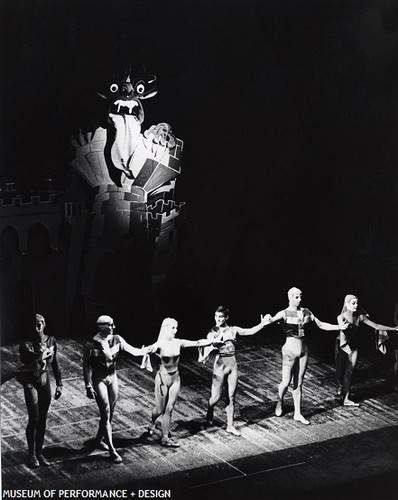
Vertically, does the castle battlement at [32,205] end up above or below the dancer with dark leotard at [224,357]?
above

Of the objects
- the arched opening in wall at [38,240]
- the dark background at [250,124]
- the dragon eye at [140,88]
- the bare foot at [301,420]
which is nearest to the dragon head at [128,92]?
the dragon eye at [140,88]

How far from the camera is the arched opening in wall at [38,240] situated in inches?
381

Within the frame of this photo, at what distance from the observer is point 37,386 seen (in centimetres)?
890

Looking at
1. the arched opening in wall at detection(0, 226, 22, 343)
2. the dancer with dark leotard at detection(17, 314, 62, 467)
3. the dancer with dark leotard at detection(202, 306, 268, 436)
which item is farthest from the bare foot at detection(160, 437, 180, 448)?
the arched opening in wall at detection(0, 226, 22, 343)

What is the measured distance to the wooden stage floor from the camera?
8891mm

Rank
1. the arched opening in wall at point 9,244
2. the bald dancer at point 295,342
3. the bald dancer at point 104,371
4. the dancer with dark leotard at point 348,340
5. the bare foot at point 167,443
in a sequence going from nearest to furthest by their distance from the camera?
the bald dancer at point 104,371 → the bare foot at point 167,443 → the arched opening in wall at point 9,244 → the bald dancer at point 295,342 → the dancer with dark leotard at point 348,340

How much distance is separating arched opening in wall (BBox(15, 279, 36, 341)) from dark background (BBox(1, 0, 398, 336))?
3.63 feet

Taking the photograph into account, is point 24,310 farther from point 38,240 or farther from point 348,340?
point 348,340

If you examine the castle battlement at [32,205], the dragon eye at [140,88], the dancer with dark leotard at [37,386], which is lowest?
the dancer with dark leotard at [37,386]

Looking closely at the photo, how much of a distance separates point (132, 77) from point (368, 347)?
4.16 meters

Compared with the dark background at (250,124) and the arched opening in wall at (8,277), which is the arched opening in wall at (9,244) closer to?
the arched opening in wall at (8,277)

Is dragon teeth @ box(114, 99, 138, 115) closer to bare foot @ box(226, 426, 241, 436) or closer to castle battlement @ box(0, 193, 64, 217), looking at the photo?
castle battlement @ box(0, 193, 64, 217)

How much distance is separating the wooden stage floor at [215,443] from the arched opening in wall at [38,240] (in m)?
1.04

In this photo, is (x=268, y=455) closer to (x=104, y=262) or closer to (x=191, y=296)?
(x=191, y=296)
